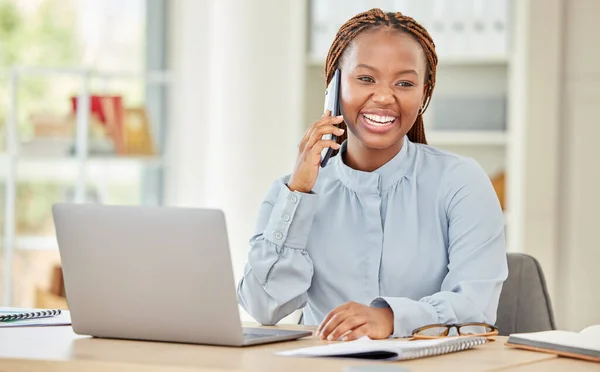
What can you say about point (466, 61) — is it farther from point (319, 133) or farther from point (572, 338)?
point (572, 338)

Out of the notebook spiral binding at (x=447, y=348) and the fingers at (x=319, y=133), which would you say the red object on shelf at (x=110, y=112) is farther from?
the notebook spiral binding at (x=447, y=348)

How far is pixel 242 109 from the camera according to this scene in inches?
169

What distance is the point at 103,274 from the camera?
1.62m

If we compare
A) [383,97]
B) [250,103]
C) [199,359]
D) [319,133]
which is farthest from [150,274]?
[250,103]

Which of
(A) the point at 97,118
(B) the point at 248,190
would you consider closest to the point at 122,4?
(A) the point at 97,118

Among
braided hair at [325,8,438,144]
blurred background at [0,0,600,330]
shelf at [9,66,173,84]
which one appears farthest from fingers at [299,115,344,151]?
shelf at [9,66,173,84]

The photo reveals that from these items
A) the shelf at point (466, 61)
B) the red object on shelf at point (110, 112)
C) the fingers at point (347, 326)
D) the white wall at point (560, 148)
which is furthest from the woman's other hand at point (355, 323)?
the red object on shelf at point (110, 112)

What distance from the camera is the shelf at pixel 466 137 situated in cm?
418

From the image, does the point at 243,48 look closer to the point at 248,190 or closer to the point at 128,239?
the point at 248,190

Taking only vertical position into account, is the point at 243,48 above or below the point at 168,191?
above

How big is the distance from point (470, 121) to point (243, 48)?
3.27 ft

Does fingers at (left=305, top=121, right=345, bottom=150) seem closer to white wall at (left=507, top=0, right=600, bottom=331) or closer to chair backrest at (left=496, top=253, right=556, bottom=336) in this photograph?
chair backrest at (left=496, top=253, right=556, bottom=336)

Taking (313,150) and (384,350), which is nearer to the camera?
(384,350)

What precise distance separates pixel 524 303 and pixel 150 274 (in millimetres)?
1019
